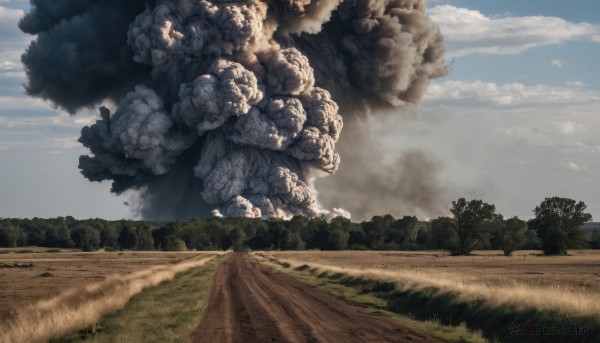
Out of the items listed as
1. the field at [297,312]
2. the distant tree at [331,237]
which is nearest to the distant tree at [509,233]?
the distant tree at [331,237]

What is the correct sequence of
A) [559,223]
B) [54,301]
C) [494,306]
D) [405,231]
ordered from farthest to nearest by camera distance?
[405,231]
[559,223]
[54,301]
[494,306]

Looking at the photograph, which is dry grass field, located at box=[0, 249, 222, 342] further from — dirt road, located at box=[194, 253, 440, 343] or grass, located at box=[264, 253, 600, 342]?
grass, located at box=[264, 253, 600, 342]

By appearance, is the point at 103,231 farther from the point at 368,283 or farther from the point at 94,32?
the point at 368,283

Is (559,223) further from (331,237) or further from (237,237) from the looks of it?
(237,237)

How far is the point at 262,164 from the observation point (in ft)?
439

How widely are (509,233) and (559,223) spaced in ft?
32.8

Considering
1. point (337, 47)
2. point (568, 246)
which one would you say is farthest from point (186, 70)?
point (568, 246)

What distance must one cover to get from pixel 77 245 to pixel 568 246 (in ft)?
304

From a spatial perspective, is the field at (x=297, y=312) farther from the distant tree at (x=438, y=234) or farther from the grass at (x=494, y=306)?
the distant tree at (x=438, y=234)

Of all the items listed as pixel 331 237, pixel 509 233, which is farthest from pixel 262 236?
pixel 509 233

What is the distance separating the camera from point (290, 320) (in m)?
25.8

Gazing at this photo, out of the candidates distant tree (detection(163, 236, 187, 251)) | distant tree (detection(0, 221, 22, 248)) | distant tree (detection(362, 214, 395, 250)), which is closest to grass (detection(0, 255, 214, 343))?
distant tree (detection(163, 236, 187, 251))

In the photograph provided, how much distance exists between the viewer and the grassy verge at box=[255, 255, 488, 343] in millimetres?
22688

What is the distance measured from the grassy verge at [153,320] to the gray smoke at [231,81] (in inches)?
3284
